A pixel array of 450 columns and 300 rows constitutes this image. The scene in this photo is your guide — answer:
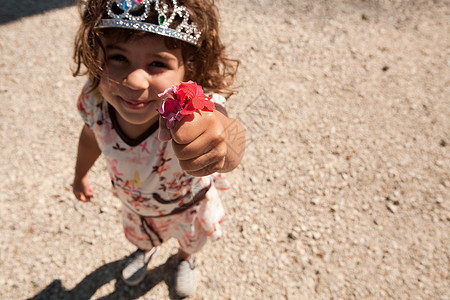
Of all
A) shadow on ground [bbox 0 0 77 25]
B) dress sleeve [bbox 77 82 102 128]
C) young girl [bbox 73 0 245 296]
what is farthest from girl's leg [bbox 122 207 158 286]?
shadow on ground [bbox 0 0 77 25]

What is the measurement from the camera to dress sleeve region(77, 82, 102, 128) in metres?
1.74

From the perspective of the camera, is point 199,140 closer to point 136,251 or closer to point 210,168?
point 210,168

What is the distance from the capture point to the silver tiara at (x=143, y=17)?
1383 millimetres

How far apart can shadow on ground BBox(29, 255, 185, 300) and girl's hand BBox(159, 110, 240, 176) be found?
1.64 metres

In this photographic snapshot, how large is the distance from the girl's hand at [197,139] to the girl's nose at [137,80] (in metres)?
0.32

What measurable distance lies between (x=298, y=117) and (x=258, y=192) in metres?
0.94

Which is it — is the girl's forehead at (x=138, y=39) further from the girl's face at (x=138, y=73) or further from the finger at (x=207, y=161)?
the finger at (x=207, y=161)

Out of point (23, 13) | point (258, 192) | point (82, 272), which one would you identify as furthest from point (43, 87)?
point (258, 192)

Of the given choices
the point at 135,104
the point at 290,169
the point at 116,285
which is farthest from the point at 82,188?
the point at 290,169

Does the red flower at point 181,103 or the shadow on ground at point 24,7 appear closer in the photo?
the red flower at point 181,103

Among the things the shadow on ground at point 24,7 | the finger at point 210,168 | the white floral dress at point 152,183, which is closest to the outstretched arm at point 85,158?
the white floral dress at point 152,183

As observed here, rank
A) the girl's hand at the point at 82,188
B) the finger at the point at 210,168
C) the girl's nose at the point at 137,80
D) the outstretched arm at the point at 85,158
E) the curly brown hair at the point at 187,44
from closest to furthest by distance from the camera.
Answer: the finger at the point at 210,168, the girl's nose at the point at 137,80, the curly brown hair at the point at 187,44, the outstretched arm at the point at 85,158, the girl's hand at the point at 82,188

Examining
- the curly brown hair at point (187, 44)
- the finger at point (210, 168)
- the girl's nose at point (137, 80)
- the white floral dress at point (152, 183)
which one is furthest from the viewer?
the white floral dress at point (152, 183)

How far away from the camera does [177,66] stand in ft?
4.90
